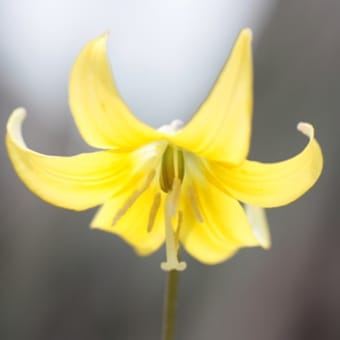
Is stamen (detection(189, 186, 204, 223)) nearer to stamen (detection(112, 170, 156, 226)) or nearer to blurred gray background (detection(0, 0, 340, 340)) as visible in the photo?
stamen (detection(112, 170, 156, 226))

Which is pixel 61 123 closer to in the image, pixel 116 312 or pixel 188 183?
pixel 116 312

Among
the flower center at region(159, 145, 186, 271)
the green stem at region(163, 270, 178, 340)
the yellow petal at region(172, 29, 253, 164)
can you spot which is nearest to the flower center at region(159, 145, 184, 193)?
the flower center at region(159, 145, 186, 271)

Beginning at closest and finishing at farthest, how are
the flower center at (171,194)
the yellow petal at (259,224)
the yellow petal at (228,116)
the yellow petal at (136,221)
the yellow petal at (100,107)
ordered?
the yellow petal at (228,116) → the yellow petal at (100,107) → the flower center at (171,194) → the yellow petal at (259,224) → the yellow petal at (136,221)

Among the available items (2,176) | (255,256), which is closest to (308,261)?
(255,256)

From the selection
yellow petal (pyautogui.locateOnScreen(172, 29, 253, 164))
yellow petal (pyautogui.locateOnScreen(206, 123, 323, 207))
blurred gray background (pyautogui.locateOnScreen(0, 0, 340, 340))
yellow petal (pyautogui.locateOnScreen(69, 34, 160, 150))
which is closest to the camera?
yellow petal (pyautogui.locateOnScreen(172, 29, 253, 164))

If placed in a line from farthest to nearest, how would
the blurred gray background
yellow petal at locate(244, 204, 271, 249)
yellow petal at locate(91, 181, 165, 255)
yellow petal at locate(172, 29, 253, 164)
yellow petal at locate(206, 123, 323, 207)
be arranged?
the blurred gray background → yellow petal at locate(91, 181, 165, 255) → yellow petal at locate(244, 204, 271, 249) → yellow petal at locate(206, 123, 323, 207) → yellow petal at locate(172, 29, 253, 164)

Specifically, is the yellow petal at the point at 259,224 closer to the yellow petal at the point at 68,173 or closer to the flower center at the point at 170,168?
the flower center at the point at 170,168

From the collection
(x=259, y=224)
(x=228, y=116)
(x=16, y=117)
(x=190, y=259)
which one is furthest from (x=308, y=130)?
(x=190, y=259)

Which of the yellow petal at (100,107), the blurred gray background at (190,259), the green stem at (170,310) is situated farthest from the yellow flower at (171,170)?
the blurred gray background at (190,259)
